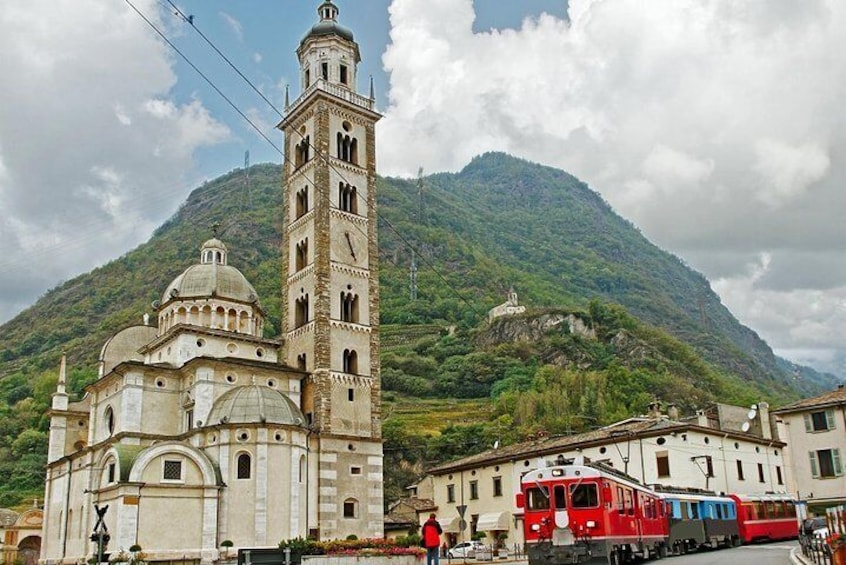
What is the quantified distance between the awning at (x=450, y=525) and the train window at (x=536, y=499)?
25.4m

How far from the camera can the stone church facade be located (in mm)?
40938

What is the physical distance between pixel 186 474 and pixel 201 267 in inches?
640

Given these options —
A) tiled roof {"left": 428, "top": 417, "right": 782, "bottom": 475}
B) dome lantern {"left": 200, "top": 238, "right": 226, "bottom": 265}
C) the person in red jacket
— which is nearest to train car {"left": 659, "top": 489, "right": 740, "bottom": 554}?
tiled roof {"left": 428, "top": 417, "right": 782, "bottom": 475}

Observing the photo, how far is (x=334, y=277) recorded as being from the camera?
50.5m

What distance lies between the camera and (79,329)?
482 ft

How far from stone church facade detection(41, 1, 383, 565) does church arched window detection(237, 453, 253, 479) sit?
0.24 feet

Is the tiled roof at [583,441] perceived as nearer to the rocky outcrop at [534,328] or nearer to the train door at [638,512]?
the train door at [638,512]

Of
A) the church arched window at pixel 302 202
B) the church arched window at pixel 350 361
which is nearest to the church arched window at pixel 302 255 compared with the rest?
the church arched window at pixel 302 202

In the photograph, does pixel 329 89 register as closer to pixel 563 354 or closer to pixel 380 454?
pixel 380 454

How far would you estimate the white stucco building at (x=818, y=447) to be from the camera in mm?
47344

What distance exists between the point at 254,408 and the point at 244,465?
287 centimetres

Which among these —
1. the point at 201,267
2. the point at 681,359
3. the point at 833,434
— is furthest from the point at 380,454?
the point at 681,359

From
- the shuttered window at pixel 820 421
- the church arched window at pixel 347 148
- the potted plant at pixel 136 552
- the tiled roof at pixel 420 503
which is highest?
the church arched window at pixel 347 148

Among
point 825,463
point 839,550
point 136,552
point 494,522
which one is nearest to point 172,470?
point 136,552
